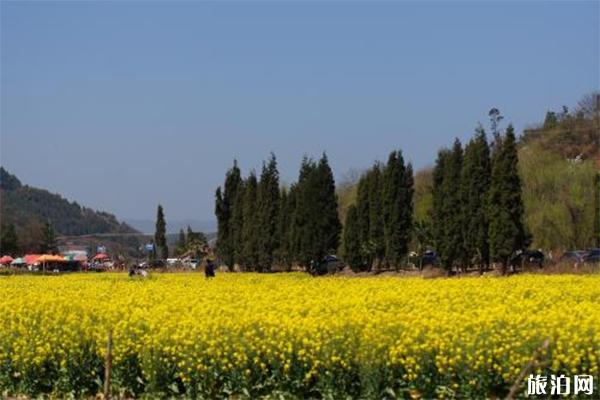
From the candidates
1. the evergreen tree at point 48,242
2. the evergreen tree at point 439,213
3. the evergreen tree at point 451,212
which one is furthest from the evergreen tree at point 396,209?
the evergreen tree at point 48,242

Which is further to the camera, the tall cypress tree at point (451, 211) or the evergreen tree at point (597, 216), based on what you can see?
the evergreen tree at point (597, 216)

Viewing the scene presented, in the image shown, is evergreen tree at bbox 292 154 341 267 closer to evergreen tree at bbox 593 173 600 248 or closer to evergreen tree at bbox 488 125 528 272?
evergreen tree at bbox 488 125 528 272

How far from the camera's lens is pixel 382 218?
40.1 m

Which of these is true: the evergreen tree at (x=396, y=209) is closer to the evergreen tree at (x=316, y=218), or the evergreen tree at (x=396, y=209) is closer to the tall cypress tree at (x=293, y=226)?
the evergreen tree at (x=316, y=218)

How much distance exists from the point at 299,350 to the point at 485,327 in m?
1.97

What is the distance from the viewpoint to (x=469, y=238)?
111 feet

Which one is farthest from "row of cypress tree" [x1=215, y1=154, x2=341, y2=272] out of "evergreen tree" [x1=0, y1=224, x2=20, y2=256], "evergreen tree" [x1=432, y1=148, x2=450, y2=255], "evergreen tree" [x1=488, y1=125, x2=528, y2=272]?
"evergreen tree" [x1=0, y1=224, x2=20, y2=256]

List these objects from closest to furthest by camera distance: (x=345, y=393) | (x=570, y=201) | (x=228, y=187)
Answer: (x=345, y=393), (x=570, y=201), (x=228, y=187)

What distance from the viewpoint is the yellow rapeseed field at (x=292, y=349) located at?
28.6ft

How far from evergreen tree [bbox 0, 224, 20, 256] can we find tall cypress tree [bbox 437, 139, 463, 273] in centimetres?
6367

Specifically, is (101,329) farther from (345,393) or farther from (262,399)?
(345,393)

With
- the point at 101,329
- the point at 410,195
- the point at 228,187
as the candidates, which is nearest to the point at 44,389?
the point at 101,329

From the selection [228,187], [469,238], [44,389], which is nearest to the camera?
[44,389]

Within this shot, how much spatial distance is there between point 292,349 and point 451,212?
86.4 ft
